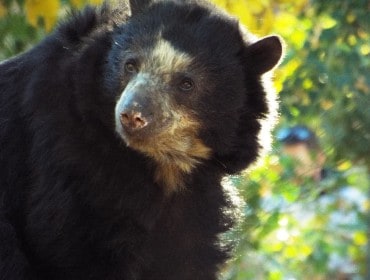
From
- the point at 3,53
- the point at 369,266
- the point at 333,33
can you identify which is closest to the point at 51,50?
the point at 3,53

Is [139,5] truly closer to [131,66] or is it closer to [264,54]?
[131,66]

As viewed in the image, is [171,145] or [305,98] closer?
[171,145]

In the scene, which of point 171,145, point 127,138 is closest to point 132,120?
point 127,138

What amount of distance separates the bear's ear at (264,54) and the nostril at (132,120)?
1.93 ft

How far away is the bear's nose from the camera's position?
388 cm

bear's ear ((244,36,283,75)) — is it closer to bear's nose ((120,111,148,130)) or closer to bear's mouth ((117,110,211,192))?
bear's mouth ((117,110,211,192))

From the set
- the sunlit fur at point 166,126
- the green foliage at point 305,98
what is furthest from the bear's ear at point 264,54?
the green foliage at point 305,98

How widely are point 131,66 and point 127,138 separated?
318 mm

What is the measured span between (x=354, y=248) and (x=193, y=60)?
388 cm

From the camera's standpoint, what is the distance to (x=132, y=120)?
12.8 feet

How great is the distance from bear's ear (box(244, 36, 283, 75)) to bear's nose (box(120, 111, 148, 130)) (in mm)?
582

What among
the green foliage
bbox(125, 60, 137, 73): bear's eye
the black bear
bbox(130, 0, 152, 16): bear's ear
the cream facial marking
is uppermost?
bbox(130, 0, 152, 16): bear's ear

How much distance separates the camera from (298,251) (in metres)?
7.51

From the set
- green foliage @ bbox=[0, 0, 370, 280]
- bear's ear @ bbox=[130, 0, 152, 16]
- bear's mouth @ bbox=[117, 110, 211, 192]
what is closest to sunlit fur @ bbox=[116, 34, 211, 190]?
bear's mouth @ bbox=[117, 110, 211, 192]
